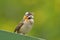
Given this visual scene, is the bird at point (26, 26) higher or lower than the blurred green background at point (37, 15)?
lower

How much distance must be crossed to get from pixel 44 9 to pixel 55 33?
1192 millimetres

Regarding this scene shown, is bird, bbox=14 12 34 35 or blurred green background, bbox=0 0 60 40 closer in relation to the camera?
bird, bbox=14 12 34 35

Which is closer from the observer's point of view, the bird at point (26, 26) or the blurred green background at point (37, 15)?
the bird at point (26, 26)

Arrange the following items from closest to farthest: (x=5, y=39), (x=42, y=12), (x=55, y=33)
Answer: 1. (x=5, y=39)
2. (x=55, y=33)
3. (x=42, y=12)

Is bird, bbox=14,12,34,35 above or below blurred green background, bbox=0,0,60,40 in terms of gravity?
below

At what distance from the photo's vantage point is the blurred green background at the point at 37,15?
32.4 ft

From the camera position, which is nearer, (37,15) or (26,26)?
(26,26)

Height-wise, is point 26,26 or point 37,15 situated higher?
point 37,15

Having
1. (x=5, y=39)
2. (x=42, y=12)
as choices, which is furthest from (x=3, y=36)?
(x=42, y=12)

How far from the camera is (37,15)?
10.8 meters

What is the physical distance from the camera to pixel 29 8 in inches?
424

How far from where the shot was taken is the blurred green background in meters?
9.88

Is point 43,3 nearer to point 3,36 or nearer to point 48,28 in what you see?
point 48,28

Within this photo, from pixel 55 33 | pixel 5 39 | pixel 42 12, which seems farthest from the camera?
pixel 42 12
